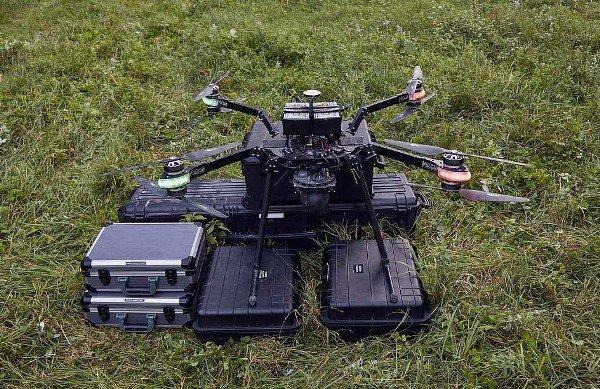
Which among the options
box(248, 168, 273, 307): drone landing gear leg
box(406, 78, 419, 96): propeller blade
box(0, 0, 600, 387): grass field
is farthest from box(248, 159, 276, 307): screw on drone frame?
box(406, 78, 419, 96): propeller blade

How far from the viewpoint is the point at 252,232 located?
162 inches

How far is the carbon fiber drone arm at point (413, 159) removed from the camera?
121 inches

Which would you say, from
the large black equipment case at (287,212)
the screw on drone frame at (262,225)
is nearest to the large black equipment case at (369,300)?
the screw on drone frame at (262,225)

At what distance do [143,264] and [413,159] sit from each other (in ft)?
6.34

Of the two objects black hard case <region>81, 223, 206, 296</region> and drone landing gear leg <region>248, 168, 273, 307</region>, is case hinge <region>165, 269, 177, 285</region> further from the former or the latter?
drone landing gear leg <region>248, 168, 273, 307</region>

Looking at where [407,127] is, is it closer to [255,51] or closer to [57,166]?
[255,51]

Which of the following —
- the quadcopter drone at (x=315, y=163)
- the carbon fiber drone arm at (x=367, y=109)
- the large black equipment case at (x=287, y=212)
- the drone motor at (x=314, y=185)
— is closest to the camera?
the quadcopter drone at (x=315, y=163)

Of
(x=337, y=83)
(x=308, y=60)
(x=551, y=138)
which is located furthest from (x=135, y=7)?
(x=551, y=138)

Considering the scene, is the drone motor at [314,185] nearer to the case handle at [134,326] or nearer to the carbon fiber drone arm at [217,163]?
the carbon fiber drone arm at [217,163]

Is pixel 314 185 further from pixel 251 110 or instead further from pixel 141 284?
pixel 141 284

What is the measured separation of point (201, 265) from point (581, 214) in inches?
125

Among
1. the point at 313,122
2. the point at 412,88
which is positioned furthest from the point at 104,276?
the point at 412,88

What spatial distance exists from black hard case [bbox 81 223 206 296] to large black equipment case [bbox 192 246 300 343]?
0.65ft

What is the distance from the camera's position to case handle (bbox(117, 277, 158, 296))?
3381 mm
